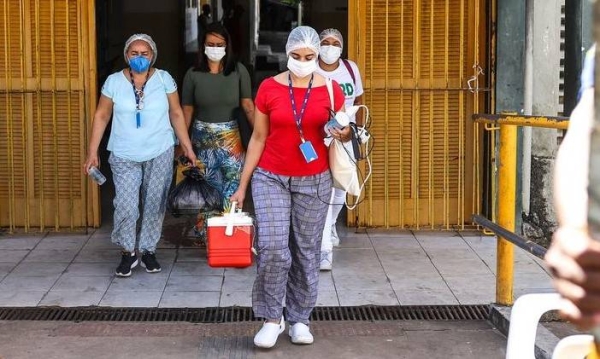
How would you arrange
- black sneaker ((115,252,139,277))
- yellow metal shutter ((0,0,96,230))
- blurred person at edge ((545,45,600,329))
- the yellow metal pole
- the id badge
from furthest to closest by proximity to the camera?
yellow metal shutter ((0,0,96,230))
black sneaker ((115,252,139,277))
the yellow metal pole
the id badge
blurred person at edge ((545,45,600,329))

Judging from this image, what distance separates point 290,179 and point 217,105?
1.83 m

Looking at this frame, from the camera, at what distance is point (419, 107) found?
7926 millimetres

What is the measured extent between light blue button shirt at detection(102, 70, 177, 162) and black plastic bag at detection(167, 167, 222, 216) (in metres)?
0.30

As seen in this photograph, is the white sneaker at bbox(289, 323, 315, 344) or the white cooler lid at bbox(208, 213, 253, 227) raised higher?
the white cooler lid at bbox(208, 213, 253, 227)

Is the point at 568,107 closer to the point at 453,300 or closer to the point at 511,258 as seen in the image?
the point at 511,258

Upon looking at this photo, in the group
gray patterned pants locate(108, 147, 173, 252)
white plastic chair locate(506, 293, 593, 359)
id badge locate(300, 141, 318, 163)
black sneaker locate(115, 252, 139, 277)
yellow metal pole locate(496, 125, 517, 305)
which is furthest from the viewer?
black sneaker locate(115, 252, 139, 277)

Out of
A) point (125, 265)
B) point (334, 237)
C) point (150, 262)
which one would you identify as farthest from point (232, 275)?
point (334, 237)

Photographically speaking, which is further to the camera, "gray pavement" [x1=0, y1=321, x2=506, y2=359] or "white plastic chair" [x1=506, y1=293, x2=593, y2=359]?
"gray pavement" [x1=0, y1=321, x2=506, y2=359]

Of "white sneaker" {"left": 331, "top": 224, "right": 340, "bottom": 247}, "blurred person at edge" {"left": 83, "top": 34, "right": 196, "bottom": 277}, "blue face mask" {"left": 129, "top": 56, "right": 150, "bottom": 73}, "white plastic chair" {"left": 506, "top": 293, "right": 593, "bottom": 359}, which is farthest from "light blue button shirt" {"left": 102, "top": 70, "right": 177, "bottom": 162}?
"white plastic chair" {"left": 506, "top": 293, "right": 593, "bottom": 359}

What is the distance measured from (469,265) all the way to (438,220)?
3.58 ft

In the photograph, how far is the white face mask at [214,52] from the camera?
22.3 feet

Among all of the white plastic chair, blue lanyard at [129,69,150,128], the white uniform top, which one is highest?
the white uniform top

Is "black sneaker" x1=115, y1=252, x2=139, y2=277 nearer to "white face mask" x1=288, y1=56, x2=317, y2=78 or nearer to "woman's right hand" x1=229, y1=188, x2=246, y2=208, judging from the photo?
"woman's right hand" x1=229, y1=188, x2=246, y2=208

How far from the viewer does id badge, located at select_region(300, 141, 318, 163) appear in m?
5.11
